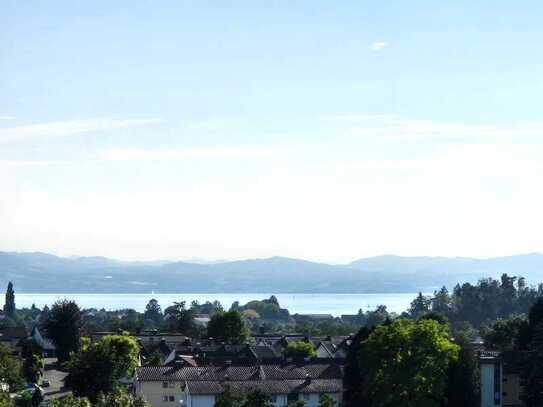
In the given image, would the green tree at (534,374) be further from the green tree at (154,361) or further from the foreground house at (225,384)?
the green tree at (154,361)

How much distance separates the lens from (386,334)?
2119 inches

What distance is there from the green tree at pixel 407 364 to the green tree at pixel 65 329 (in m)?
44.7

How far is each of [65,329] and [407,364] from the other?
156 feet

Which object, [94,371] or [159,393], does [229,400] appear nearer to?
[94,371]

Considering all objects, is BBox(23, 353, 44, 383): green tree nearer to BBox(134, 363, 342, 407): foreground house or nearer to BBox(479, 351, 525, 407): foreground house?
BBox(134, 363, 342, 407): foreground house

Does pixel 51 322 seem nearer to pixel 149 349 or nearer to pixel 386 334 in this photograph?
pixel 149 349

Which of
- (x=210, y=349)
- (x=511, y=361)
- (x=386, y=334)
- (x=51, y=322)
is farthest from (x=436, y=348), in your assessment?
(x=51, y=322)

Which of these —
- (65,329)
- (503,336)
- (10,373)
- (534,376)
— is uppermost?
(503,336)

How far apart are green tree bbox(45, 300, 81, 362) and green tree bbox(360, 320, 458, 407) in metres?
44.7

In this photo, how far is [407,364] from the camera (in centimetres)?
5284

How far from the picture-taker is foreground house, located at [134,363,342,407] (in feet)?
212

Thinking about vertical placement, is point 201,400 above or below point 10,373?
below

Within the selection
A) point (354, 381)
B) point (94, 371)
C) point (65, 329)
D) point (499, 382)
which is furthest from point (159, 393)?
point (65, 329)

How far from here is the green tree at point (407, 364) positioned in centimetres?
5241
